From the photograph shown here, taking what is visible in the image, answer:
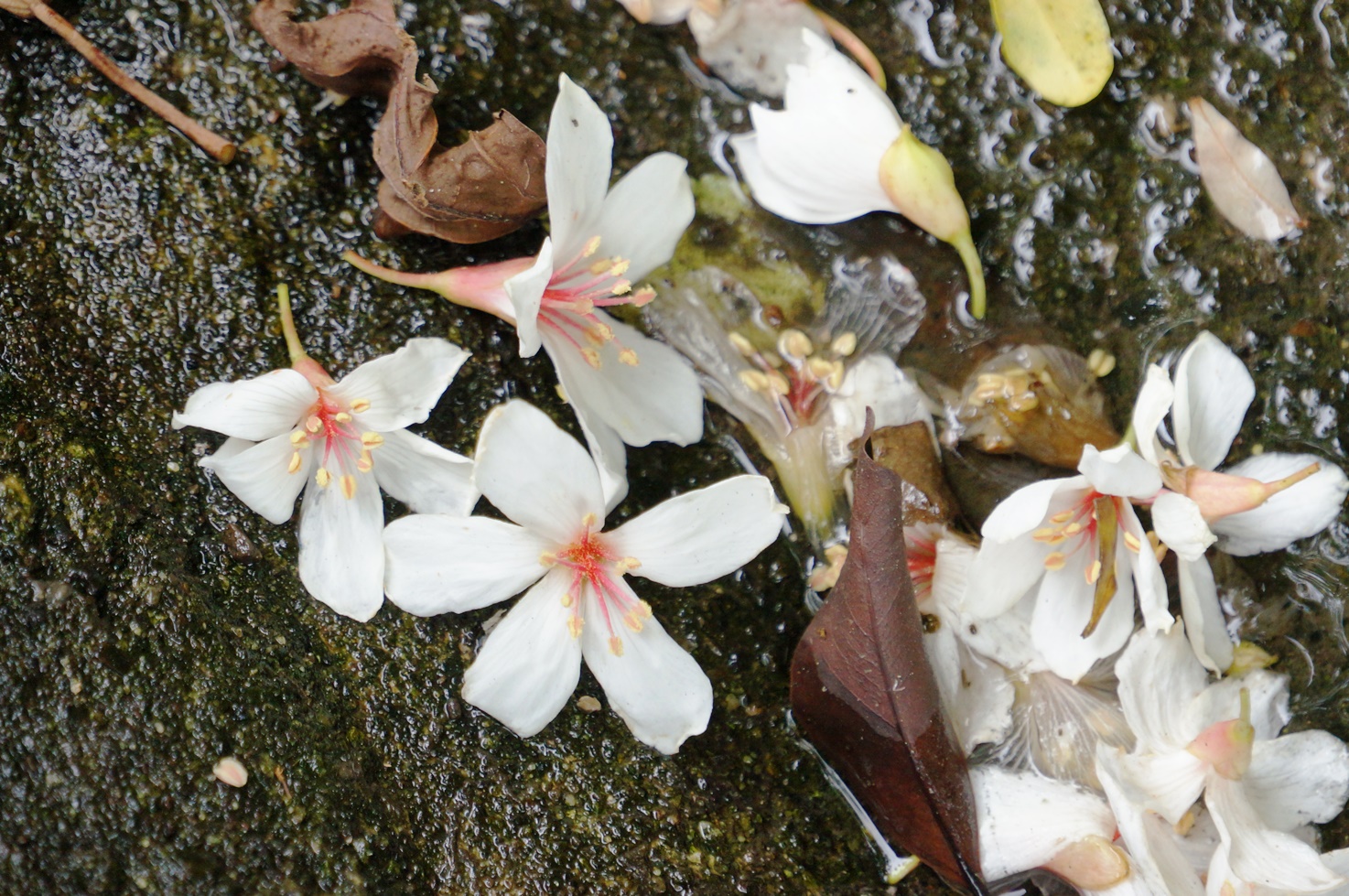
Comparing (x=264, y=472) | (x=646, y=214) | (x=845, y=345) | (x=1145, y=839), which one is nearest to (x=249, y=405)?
(x=264, y=472)

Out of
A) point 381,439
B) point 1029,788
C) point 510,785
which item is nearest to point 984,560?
point 1029,788

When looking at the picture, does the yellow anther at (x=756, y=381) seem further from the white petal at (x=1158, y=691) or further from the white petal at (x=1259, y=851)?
the white petal at (x=1259, y=851)

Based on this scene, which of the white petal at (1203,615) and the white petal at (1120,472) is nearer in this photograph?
the white petal at (1120,472)

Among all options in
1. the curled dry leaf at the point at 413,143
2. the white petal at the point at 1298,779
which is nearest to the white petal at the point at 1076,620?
the white petal at the point at 1298,779

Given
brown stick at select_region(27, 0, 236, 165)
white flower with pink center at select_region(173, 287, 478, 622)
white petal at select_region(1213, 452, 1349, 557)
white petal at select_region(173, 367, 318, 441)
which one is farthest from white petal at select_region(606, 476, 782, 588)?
brown stick at select_region(27, 0, 236, 165)

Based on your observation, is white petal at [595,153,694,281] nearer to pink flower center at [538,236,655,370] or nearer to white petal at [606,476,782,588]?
pink flower center at [538,236,655,370]

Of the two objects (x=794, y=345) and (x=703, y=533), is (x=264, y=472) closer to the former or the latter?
(x=703, y=533)
